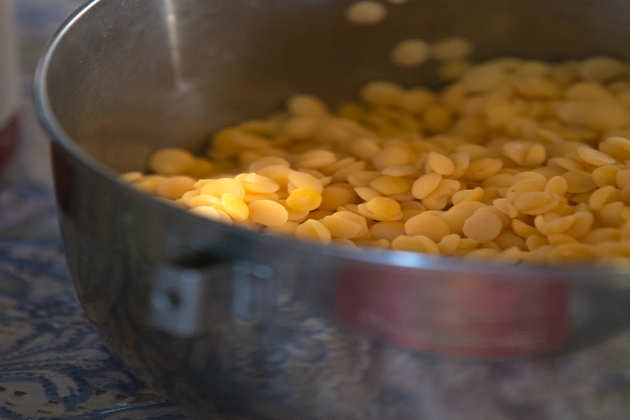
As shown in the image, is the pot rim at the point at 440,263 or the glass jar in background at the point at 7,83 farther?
the glass jar in background at the point at 7,83

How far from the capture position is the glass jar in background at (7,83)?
0.82 metres

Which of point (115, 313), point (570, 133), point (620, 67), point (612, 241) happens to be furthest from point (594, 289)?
point (620, 67)

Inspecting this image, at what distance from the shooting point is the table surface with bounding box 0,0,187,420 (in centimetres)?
56

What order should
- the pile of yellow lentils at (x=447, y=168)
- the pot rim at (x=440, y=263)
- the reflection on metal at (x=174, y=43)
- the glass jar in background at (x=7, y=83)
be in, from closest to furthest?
the pot rim at (x=440, y=263)
the pile of yellow lentils at (x=447, y=168)
the reflection on metal at (x=174, y=43)
the glass jar in background at (x=7, y=83)

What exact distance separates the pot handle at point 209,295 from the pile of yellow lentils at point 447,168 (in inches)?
4.2

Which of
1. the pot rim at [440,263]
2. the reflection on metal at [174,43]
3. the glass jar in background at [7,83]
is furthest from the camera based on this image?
the glass jar in background at [7,83]

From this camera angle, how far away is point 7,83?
0.83 meters

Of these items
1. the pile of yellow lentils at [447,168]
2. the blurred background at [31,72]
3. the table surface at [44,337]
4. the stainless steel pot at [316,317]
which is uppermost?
the stainless steel pot at [316,317]

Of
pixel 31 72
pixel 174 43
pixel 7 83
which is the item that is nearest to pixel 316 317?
pixel 174 43

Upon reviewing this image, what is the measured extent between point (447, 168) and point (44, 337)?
354 mm

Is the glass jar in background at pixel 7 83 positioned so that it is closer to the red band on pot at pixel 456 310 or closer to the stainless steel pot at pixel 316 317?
the stainless steel pot at pixel 316 317

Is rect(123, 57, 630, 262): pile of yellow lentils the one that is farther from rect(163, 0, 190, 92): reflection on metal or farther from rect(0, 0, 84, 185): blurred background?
rect(0, 0, 84, 185): blurred background

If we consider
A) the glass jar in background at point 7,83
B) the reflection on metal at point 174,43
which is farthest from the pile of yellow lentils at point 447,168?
the glass jar in background at point 7,83

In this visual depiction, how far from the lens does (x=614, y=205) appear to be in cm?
54
